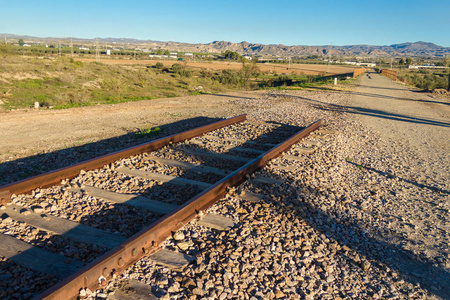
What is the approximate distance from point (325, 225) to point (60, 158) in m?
5.50

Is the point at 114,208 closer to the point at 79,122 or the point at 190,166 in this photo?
the point at 190,166

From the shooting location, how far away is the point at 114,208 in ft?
15.1

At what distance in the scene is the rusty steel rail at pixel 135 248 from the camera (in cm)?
266

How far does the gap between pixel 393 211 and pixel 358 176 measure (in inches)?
64.0

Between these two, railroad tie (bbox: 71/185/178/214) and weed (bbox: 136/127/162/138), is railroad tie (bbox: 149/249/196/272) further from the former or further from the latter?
weed (bbox: 136/127/162/138)

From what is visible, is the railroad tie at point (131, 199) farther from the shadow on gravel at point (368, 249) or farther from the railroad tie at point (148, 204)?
the shadow on gravel at point (368, 249)

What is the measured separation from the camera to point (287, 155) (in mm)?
7418

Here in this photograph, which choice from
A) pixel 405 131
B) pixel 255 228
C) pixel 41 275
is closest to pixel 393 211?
pixel 255 228

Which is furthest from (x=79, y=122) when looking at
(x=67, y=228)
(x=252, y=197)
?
(x=252, y=197)

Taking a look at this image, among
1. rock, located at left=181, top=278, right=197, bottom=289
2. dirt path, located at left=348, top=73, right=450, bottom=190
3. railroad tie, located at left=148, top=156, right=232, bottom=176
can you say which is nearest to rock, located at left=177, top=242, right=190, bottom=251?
rock, located at left=181, top=278, right=197, bottom=289

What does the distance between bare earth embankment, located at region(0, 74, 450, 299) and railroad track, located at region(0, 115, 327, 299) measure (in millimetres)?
192

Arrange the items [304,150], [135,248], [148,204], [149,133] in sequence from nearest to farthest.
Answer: [135,248], [148,204], [304,150], [149,133]

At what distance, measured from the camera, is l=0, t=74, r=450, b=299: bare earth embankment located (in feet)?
10.6

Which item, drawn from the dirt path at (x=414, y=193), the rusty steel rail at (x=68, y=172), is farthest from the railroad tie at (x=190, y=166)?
the dirt path at (x=414, y=193)
